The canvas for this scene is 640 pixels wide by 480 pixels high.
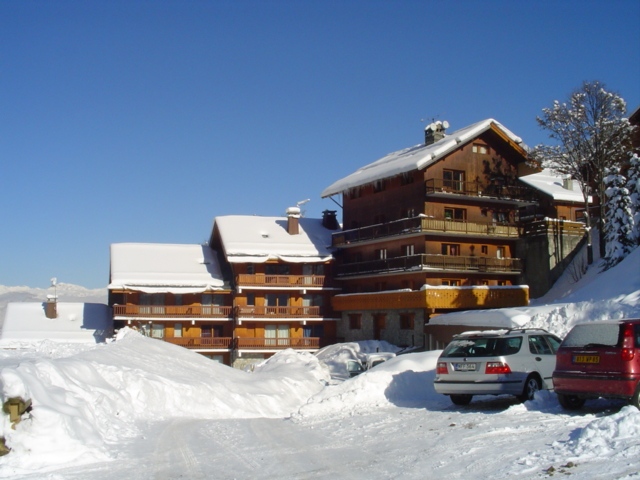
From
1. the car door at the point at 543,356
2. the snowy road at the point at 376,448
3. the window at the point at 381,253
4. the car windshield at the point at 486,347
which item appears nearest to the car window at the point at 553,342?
the car door at the point at 543,356

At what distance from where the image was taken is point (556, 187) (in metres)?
54.9

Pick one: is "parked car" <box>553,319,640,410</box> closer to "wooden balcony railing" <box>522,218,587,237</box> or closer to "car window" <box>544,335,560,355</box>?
"car window" <box>544,335,560,355</box>

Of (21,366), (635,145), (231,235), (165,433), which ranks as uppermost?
(635,145)

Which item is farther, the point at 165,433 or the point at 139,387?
the point at 139,387

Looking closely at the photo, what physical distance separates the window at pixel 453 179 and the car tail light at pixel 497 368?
32.2 m

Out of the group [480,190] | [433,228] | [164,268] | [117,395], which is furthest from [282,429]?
[164,268]

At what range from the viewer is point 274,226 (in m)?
56.7

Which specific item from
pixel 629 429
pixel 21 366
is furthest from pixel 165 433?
pixel 629 429

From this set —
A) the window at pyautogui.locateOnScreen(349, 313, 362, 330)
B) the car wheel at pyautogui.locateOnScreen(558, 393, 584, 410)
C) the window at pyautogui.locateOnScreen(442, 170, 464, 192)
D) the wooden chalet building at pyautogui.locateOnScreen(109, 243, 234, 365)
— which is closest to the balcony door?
the wooden chalet building at pyautogui.locateOnScreen(109, 243, 234, 365)

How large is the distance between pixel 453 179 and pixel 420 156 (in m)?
2.80

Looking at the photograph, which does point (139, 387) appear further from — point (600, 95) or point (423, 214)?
point (600, 95)

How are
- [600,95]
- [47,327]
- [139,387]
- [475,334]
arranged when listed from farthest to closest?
1. [47,327]
2. [600,95]
3. [139,387]
4. [475,334]

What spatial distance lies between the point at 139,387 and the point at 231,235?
35216 mm

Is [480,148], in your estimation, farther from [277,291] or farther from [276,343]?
[276,343]
